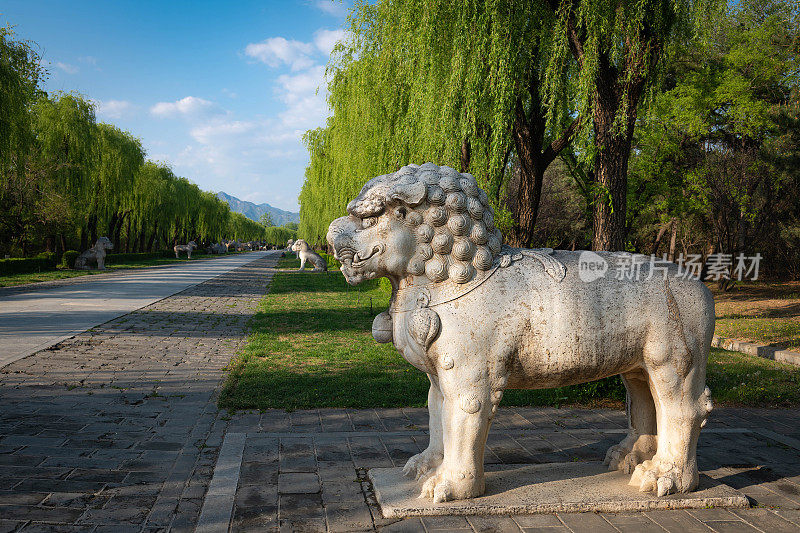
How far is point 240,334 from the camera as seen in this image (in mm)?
9898

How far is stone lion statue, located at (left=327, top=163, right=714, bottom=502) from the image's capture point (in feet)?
9.87

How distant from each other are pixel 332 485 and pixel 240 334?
275 inches

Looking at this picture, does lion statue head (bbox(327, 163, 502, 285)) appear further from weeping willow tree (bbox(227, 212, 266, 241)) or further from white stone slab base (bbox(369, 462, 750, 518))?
weeping willow tree (bbox(227, 212, 266, 241))

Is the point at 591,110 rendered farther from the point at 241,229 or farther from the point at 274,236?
the point at 274,236

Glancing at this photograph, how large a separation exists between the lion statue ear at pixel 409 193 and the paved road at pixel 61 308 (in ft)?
20.2

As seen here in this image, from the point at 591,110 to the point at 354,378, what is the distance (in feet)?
13.8

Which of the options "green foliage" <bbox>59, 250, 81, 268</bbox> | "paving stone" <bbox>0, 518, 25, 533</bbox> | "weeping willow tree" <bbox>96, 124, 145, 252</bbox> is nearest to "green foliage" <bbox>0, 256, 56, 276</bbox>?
"green foliage" <bbox>59, 250, 81, 268</bbox>

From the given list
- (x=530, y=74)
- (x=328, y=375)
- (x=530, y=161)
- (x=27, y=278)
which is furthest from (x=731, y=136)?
(x=27, y=278)

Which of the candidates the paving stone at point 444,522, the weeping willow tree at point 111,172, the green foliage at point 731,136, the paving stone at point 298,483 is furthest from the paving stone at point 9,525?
the weeping willow tree at point 111,172

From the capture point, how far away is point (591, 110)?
613cm

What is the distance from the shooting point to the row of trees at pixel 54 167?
16.0 m

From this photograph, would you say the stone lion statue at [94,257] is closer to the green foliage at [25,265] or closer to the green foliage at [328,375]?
the green foliage at [25,265]

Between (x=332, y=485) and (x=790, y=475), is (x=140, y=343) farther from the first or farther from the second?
(x=790, y=475)


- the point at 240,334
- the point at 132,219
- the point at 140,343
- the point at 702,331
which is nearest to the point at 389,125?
the point at 240,334
